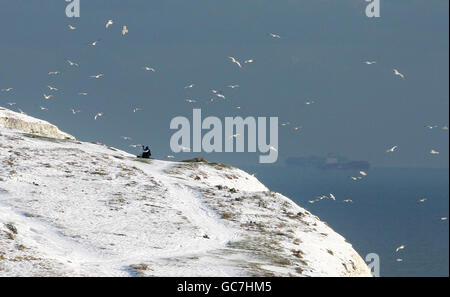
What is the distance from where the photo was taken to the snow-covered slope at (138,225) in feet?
118

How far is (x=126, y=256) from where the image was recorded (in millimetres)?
37906

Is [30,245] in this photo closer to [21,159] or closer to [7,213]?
Result: [7,213]

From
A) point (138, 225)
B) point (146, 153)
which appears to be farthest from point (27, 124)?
point (138, 225)

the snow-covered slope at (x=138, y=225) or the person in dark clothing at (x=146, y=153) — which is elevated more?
the person in dark clothing at (x=146, y=153)

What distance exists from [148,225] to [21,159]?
828 inches

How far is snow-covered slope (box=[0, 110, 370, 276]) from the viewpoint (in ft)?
118

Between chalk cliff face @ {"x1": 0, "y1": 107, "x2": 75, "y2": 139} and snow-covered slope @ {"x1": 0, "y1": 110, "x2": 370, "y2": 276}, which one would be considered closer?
snow-covered slope @ {"x1": 0, "y1": 110, "x2": 370, "y2": 276}

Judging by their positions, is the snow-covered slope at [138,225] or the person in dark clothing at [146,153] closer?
the snow-covered slope at [138,225]

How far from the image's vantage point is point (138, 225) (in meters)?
45.9

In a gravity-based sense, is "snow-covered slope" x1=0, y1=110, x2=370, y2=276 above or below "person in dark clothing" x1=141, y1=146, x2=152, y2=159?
below

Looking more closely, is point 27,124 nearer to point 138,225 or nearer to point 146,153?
point 146,153

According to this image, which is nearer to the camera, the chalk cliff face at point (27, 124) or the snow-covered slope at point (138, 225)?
the snow-covered slope at point (138, 225)
